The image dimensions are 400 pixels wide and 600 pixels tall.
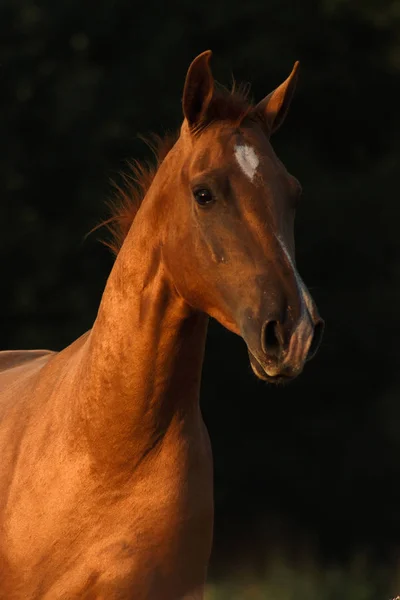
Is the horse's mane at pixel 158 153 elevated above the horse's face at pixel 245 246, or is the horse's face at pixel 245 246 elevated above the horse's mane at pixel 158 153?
the horse's mane at pixel 158 153

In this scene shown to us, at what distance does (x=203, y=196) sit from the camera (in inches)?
153

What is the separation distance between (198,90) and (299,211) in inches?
247

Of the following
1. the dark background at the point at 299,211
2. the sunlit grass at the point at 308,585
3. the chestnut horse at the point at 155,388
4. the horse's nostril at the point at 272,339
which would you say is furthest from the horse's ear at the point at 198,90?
the dark background at the point at 299,211

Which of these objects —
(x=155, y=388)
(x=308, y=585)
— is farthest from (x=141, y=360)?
(x=308, y=585)

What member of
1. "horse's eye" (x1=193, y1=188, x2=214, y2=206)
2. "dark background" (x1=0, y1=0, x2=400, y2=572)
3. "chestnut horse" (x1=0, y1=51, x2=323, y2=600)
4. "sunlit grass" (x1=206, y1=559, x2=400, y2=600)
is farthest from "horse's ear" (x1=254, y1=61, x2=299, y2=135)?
"dark background" (x1=0, y1=0, x2=400, y2=572)

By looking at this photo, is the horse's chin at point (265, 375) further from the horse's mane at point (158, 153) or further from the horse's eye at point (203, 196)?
the horse's mane at point (158, 153)

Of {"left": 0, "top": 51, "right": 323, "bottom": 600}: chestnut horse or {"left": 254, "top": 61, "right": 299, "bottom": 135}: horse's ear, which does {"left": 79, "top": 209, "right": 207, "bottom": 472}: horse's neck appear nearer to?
{"left": 0, "top": 51, "right": 323, "bottom": 600}: chestnut horse

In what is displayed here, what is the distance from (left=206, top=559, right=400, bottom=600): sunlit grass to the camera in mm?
8023

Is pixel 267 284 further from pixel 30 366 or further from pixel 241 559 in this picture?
pixel 241 559

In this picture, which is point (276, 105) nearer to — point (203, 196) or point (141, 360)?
point (203, 196)

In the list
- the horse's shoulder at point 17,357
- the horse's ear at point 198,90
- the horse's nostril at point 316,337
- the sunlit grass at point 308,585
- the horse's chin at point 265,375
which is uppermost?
the horse's ear at point 198,90

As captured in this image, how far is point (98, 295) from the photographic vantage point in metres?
10.3

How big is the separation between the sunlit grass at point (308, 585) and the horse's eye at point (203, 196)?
14.0 feet

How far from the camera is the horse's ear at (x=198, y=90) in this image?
13.1 ft
